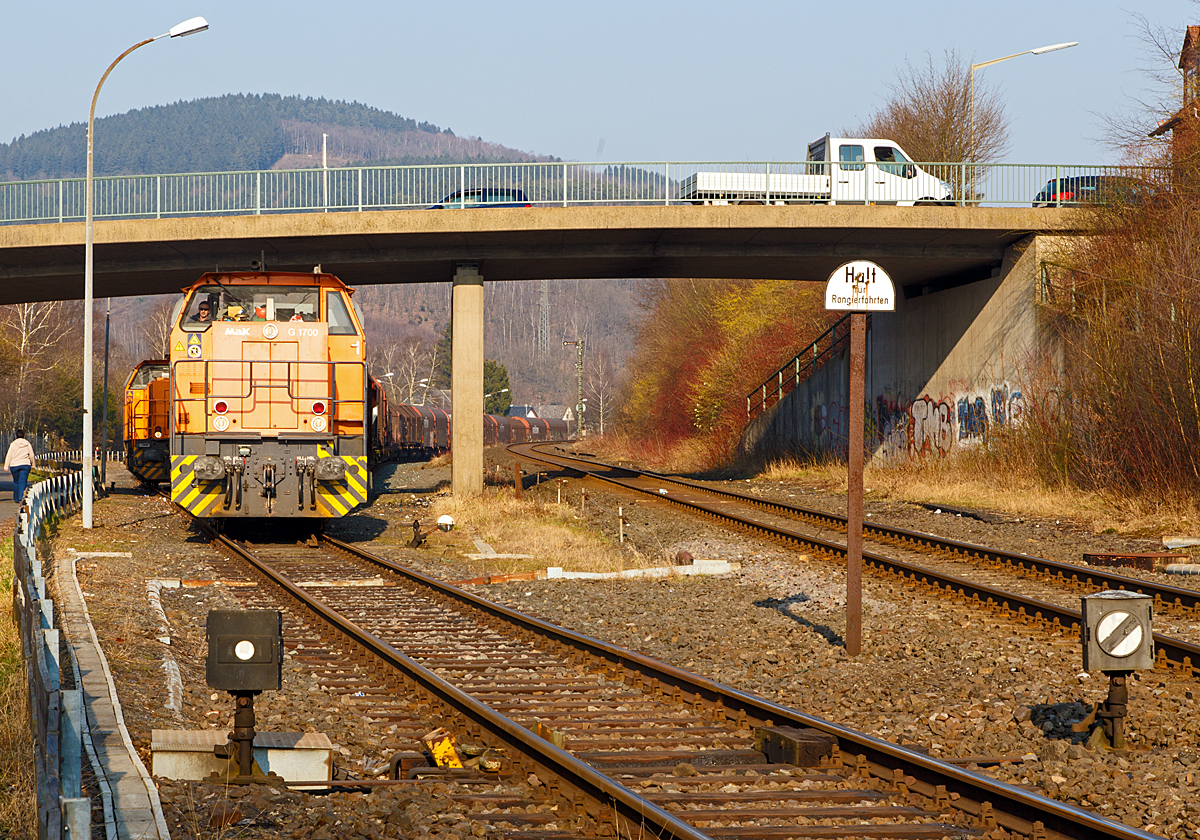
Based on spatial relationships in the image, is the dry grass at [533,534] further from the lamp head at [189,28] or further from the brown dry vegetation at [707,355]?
the brown dry vegetation at [707,355]

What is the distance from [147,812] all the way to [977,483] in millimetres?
21464

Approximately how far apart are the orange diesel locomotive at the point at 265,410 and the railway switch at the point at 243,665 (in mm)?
11084

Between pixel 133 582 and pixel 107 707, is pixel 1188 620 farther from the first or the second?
pixel 133 582

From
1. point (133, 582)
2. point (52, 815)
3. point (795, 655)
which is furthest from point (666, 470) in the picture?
point (52, 815)

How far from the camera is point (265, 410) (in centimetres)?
1698

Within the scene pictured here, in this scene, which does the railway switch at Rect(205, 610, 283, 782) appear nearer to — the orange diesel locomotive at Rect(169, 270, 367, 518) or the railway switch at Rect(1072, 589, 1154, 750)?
A: the railway switch at Rect(1072, 589, 1154, 750)

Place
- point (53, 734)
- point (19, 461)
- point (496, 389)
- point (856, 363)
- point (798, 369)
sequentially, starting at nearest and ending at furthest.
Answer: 1. point (53, 734)
2. point (856, 363)
3. point (19, 461)
4. point (798, 369)
5. point (496, 389)

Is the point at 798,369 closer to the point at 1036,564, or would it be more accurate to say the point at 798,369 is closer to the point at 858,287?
the point at 1036,564

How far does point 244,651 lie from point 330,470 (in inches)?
441

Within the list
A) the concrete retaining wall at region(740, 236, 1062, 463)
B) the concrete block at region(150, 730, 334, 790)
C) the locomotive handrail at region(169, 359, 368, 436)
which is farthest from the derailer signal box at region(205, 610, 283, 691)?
the concrete retaining wall at region(740, 236, 1062, 463)

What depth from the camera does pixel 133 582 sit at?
13.0m

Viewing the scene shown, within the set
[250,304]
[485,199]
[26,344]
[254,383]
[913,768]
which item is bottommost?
[913,768]

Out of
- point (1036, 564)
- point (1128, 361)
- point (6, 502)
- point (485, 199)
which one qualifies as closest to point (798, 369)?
point (485, 199)

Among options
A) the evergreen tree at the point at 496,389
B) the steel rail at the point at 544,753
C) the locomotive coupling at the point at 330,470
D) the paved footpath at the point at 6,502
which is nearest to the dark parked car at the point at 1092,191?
the locomotive coupling at the point at 330,470
